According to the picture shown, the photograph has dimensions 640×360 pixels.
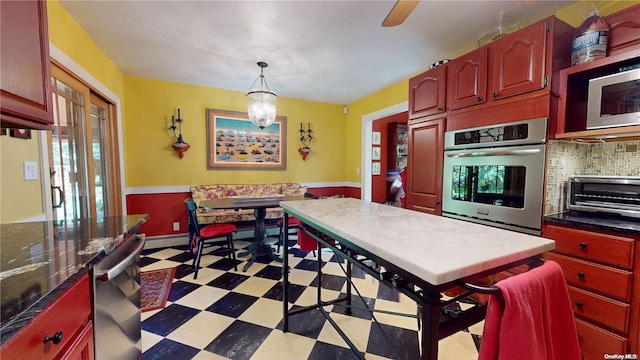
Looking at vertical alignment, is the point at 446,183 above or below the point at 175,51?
below

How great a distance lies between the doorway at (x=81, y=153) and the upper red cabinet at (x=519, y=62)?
118 inches

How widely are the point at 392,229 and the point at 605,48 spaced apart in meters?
1.83

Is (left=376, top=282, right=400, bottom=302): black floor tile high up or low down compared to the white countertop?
down

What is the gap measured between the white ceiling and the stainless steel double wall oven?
3.13 ft

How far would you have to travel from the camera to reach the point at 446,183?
89.7 inches

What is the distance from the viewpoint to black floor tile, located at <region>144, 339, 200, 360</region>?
154 centimetres

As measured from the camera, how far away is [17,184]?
4.77 feet

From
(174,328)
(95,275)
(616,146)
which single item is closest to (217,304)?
(174,328)

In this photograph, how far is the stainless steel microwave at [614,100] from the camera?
1394 millimetres

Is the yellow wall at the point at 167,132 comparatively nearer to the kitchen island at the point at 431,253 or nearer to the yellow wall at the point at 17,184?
the yellow wall at the point at 17,184

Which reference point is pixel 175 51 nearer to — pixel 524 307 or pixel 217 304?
A: pixel 217 304

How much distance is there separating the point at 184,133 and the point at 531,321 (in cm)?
420

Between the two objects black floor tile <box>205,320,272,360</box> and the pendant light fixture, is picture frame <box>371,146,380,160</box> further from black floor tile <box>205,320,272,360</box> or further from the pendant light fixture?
black floor tile <box>205,320,272,360</box>

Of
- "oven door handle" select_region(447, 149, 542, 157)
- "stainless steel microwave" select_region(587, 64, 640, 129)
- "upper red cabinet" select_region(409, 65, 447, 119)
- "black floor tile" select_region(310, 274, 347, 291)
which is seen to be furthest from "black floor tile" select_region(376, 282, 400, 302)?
"stainless steel microwave" select_region(587, 64, 640, 129)
